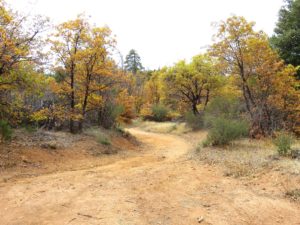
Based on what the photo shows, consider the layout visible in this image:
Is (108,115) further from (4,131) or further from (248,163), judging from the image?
(248,163)

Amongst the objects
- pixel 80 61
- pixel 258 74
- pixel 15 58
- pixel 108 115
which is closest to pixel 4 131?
pixel 15 58

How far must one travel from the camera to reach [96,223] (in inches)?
203

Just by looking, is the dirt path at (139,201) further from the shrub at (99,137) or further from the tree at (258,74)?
the tree at (258,74)

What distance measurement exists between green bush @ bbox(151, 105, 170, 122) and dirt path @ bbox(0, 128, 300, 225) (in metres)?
29.0

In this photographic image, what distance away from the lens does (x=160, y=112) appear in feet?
124

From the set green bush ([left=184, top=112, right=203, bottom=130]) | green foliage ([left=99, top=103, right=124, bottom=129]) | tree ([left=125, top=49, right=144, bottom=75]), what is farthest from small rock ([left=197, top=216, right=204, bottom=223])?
tree ([left=125, top=49, right=144, bottom=75])

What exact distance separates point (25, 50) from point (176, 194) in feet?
26.7

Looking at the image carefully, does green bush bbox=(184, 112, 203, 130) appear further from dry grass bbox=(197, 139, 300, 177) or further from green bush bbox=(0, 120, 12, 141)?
green bush bbox=(0, 120, 12, 141)

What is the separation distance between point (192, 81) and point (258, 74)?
43.8 feet

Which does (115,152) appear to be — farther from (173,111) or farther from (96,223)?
(173,111)

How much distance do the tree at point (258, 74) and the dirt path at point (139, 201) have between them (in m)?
9.62

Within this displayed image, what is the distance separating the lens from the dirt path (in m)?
5.41

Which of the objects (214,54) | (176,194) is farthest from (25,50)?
(214,54)

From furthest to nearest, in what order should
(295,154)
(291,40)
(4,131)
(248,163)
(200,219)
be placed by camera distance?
(291,40)
(4,131)
(295,154)
(248,163)
(200,219)
